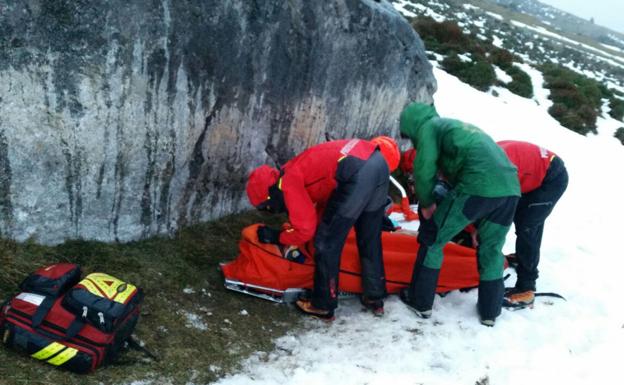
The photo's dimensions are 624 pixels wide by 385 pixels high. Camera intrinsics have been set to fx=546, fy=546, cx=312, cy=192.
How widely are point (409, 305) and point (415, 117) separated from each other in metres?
1.69

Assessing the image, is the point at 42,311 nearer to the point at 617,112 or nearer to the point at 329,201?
the point at 329,201

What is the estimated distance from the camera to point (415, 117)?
4.50m

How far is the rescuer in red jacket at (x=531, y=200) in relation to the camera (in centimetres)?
489

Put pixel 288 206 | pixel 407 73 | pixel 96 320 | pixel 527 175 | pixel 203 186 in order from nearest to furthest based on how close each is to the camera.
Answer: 1. pixel 96 320
2. pixel 288 206
3. pixel 527 175
4. pixel 203 186
5. pixel 407 73

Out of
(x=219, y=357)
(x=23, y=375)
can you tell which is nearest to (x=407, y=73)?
(x=219, y=357)

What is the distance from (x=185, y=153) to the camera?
496 cm

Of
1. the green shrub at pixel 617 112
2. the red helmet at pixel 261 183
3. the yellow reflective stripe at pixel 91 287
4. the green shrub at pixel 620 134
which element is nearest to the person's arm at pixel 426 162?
the red helmet at pixel 261 183

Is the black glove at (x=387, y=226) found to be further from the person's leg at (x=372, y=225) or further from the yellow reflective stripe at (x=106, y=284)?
the yellow reflective stripe at (x=106, y=284)

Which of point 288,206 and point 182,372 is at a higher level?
point 288,206

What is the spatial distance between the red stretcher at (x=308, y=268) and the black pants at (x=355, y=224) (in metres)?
0.15

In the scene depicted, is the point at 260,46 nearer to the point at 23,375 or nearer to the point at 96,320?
the point at 96,320

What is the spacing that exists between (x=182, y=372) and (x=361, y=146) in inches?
83.7

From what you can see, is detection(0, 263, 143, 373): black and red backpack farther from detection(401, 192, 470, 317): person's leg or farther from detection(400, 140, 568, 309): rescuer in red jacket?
detection(400, 140, 568, 309): rescuer in red jacket

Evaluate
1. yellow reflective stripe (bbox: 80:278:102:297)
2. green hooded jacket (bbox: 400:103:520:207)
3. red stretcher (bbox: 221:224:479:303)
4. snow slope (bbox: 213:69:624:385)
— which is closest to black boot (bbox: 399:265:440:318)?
snow slope (bbox: 213:69:624:385)
